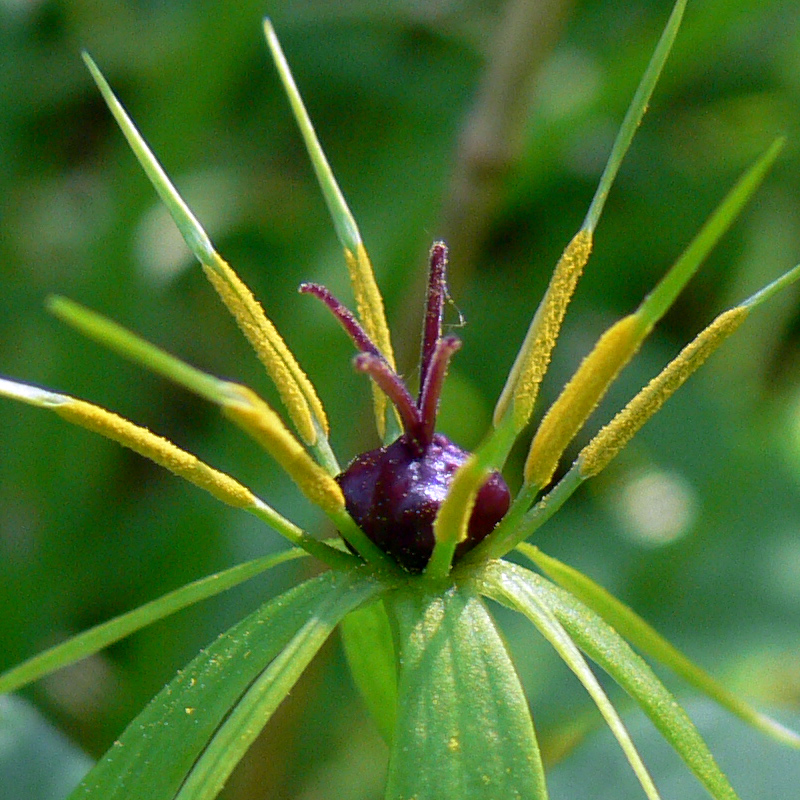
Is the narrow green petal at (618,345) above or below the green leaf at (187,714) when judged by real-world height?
above

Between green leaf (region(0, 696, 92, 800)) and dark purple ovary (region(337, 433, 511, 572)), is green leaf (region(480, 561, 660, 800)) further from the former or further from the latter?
green leaf (region(0, 696, 92, 800))

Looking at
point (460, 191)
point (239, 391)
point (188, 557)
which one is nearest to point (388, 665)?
point (239, 391)

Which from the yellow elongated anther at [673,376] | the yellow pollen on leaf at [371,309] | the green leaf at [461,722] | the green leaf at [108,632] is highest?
the yellow pollen on leaf at [371,309]

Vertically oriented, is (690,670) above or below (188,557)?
below

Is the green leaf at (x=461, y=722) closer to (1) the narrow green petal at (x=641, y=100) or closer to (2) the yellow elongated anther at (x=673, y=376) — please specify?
(2) the yellow elongated anther at (x=673, y=376)

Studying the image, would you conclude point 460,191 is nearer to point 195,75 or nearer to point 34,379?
point 195,75

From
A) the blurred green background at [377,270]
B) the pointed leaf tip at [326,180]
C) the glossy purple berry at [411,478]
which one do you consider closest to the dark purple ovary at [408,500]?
the glossy purple berry at [411,478]
